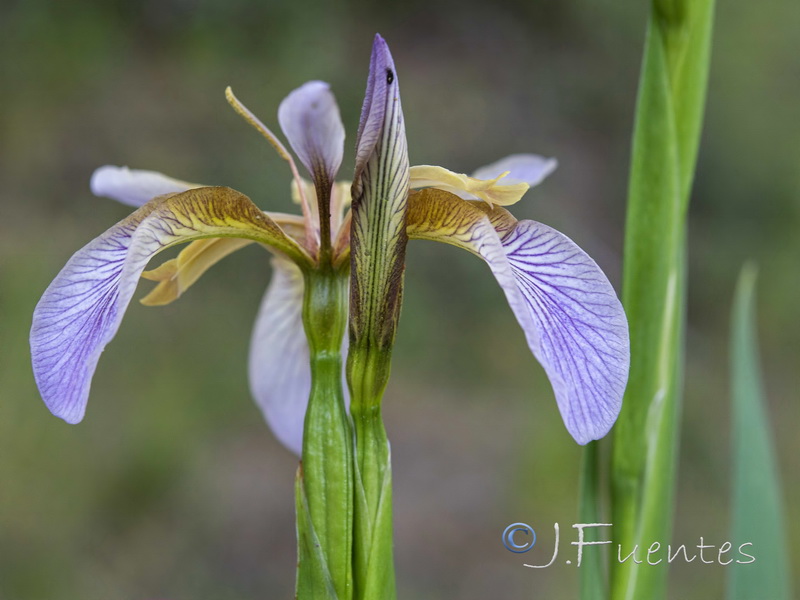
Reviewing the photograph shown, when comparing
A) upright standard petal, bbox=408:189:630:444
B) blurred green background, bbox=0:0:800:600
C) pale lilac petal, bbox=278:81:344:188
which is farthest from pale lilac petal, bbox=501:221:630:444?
blurred green background, bbox=0:0:800:600

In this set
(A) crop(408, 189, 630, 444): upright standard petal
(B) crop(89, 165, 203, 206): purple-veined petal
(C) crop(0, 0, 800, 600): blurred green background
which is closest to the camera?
(A) crop(408, 189, 630, 444): upright standard petal

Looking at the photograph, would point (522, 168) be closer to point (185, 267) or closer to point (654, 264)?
point (654, 264)

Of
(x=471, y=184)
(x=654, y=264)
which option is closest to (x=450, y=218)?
(x=471, y=184)

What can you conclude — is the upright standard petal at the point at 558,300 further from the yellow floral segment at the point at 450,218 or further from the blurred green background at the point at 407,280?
the blurred green background at the point at 407,280

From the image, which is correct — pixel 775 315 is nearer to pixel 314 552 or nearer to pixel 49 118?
pixel 49 118

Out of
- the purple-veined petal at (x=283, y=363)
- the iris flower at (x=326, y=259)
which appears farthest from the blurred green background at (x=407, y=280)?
the iris flower at (x=326, y=259)

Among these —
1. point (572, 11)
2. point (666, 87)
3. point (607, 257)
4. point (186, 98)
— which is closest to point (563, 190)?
point (607, 257)

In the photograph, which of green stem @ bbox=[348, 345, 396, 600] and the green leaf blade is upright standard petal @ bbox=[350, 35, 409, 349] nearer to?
green stem @ bbox=[348, 345, 396, 600]
